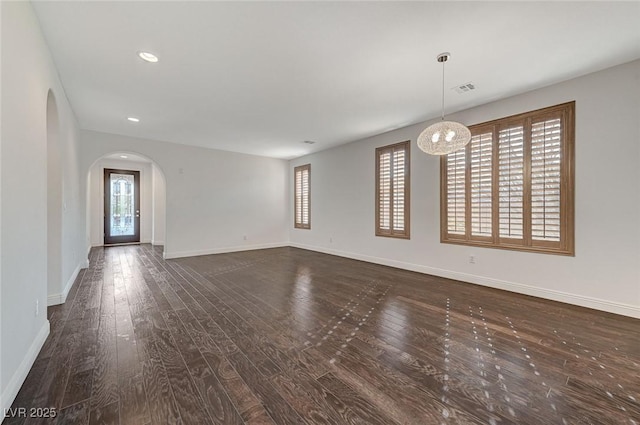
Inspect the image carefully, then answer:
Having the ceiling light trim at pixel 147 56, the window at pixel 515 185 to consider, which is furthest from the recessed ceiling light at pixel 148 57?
the window at pixel 515 185

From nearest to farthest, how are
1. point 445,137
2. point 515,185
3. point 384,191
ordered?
point 445,137
point 515,185
point 384,191

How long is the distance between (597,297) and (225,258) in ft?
20.4

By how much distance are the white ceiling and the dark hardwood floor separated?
107 inches

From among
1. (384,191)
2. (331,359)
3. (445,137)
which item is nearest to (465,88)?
(445,137)

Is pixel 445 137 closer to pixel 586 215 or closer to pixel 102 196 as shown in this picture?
pixel 586 215

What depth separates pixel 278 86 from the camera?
10.9 ft

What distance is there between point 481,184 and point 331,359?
3.40 meters

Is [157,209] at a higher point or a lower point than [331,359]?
higher

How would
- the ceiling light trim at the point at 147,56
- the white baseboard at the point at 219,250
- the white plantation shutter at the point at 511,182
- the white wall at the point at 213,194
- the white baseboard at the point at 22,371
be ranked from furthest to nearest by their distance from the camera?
the white baseboard at the point at 219,250, the white wall at the point at 213,194, the white plantation shutter at the point at 511,182, the ceiling light trim at the point at 147,56, the white baseboard at the point at 22,371

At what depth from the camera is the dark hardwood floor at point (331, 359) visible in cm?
151

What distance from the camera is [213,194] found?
22.1 feet

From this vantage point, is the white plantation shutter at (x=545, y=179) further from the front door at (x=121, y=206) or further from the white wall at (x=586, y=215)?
the front door at (x=121, y=206)

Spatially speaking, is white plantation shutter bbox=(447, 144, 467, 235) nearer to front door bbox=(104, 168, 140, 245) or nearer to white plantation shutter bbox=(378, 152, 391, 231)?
white plantation shutter bbox=(378, 152, 391, 231)

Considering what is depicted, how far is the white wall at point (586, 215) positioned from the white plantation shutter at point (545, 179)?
20 centimetres
